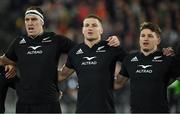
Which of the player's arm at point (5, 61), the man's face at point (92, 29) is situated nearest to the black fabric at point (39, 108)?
the player's arm at point (5, 61)

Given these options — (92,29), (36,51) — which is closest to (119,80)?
(92,29)

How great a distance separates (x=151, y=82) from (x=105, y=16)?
873 centimetres

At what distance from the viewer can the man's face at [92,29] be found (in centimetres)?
1045

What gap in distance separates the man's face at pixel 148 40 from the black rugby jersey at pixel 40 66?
119cm

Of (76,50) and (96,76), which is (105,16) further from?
(96,76)

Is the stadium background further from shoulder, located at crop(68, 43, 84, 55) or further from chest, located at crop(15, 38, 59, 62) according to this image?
shoulder, located at crop(68, 43, 84, 55)

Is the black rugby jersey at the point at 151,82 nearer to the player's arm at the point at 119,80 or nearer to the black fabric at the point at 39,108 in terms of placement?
the player's arm at the point at 119,80

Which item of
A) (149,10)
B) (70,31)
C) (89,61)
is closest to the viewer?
(89,61)

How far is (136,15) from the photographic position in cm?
1889

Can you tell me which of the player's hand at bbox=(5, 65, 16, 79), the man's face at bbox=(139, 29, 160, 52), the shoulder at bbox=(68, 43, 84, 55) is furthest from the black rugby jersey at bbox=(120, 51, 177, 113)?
the player's hand at bbox=(5, 65, 16, 79)

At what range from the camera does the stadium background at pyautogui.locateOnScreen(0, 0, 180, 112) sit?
58.7 ft

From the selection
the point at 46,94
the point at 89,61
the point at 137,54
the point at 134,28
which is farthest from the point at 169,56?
the point at 134,28

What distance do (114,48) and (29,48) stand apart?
1371mm

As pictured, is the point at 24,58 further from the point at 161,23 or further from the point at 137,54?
the point at 161,23
